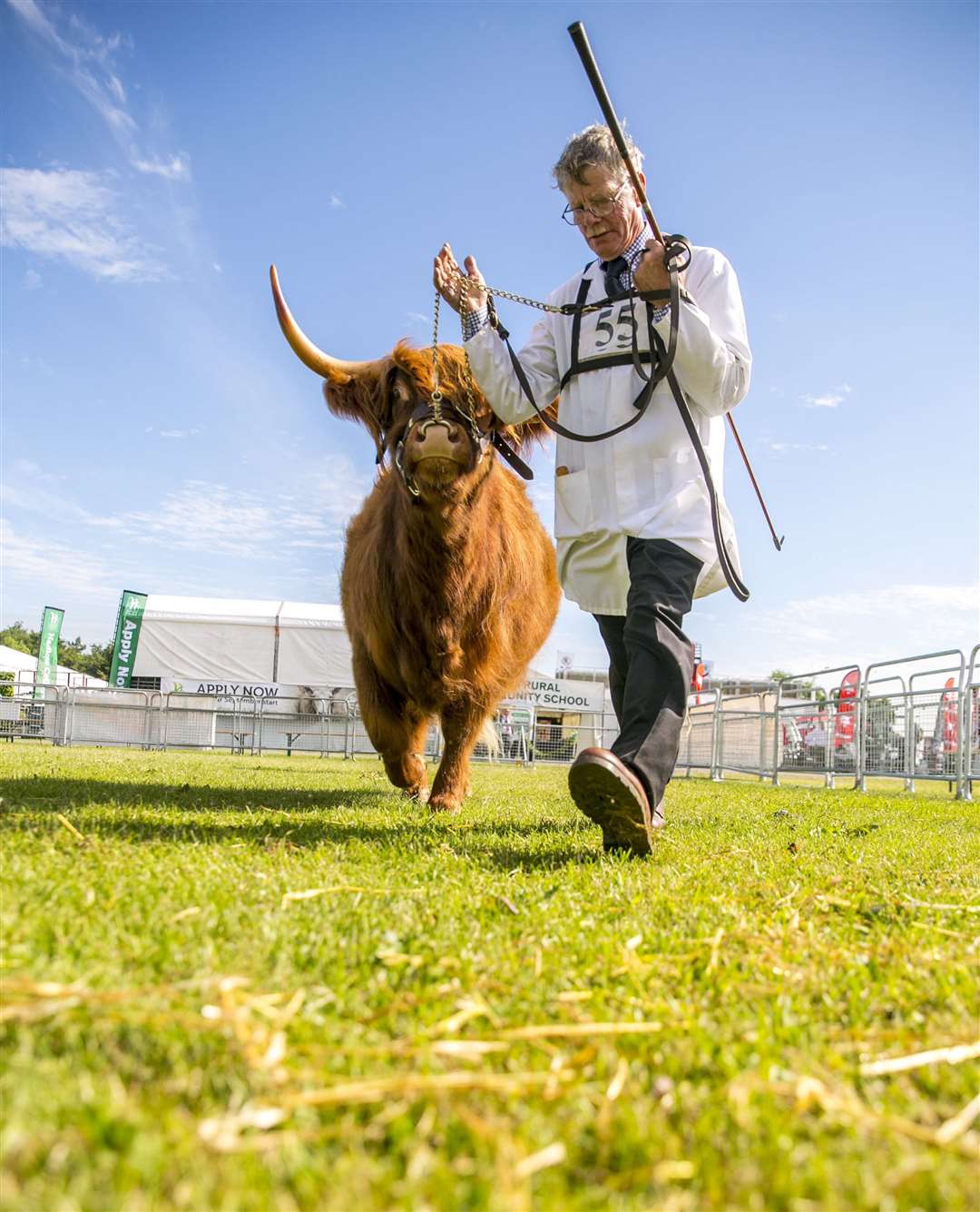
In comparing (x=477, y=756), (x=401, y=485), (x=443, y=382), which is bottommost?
(x=477, y=756)

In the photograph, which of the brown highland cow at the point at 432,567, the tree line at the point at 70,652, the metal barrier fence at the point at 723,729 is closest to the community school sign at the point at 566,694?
the metal barrier fence at the point at 723,729

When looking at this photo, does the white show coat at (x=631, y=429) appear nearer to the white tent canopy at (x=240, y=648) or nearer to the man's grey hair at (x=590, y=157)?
the man's grey hair at (x=590, y=157)

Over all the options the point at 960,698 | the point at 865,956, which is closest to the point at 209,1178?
the point at 865,956

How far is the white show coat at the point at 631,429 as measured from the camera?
3.30 meters

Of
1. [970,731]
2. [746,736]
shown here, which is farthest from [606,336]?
[746,736]

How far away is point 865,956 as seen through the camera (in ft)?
5.98

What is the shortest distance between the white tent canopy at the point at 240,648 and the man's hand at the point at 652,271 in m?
22.8

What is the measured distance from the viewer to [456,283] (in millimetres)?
3730

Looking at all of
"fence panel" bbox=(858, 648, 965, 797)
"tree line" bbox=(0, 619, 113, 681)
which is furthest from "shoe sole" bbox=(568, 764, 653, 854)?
"tree line" bbox=(0, 619, 113, 681)

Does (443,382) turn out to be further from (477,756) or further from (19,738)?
(19,738)

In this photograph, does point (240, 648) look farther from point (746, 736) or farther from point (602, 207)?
point (602, 207)

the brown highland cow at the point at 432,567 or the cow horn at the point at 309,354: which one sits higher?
the cow horn at the point at 309,354

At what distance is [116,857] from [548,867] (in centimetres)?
112

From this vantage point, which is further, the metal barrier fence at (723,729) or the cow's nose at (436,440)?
the metal barrier fence at (723,729)
